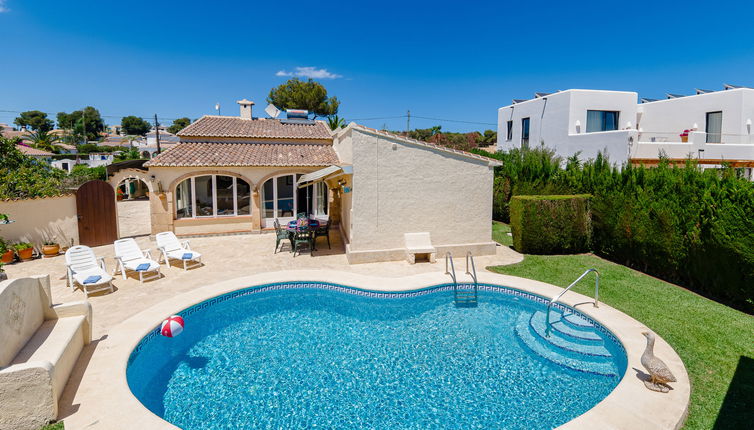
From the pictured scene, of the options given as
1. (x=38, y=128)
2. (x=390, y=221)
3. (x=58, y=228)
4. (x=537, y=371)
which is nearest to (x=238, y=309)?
(x=390, y=221)

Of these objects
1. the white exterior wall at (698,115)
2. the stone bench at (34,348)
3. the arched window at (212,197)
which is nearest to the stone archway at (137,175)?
the arched window at (212,197)

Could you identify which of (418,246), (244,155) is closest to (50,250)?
(244,155)

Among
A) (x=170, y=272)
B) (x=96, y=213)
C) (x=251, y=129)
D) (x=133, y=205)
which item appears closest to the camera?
(x=170, y=272)

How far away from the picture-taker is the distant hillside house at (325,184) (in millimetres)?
16031

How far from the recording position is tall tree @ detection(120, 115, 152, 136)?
495 ft

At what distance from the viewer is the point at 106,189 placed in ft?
60.7

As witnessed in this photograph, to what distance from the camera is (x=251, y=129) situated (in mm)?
25609

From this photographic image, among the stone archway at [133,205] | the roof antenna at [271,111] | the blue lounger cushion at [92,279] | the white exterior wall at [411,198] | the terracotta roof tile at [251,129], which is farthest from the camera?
the roof antenna at [271,111]

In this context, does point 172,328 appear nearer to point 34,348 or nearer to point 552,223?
point 34,348

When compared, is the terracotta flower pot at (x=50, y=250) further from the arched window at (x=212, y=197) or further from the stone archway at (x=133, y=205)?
the arched window at (x=212, y=197)

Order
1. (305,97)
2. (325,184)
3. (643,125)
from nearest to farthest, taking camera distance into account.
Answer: (325,184) → (643,125) → (305,97)

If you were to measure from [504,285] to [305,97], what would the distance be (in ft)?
177

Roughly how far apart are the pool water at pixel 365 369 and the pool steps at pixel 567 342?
0.05 m

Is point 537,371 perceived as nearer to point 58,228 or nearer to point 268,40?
point 58,228
